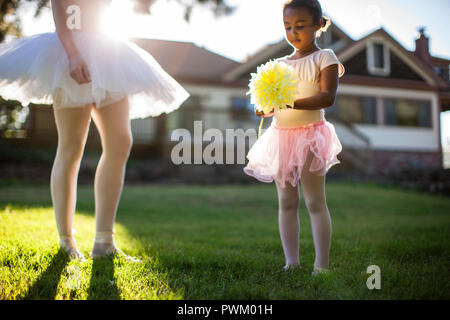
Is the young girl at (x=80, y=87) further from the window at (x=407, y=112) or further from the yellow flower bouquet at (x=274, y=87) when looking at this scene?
the window at (x=407, y=112)

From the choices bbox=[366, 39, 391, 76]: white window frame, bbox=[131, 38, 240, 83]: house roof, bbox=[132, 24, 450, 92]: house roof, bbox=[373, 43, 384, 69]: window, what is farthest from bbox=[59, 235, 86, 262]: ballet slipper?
bbox=[373, 43, 384, 69]: window

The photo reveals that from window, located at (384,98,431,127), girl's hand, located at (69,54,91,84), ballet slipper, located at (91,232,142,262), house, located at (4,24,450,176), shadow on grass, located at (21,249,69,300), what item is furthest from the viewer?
window, located at (384,98,431,127)

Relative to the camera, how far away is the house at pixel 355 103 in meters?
13.3

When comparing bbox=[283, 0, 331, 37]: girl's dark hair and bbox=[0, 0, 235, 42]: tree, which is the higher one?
bbox=[0, 0, 235, 42]: tree

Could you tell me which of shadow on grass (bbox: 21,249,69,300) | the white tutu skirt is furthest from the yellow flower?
shadow on grass (bbox: 21,249,69,300)

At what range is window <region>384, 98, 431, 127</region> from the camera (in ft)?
50.9

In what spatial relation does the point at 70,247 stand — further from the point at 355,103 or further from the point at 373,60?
the point at 373,60

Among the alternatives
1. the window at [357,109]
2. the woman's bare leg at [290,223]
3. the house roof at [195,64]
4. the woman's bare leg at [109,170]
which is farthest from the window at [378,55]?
the woman's bare leg at [109,170]

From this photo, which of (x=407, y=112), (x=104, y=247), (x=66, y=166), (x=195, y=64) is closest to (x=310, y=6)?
(x=66, y=166)

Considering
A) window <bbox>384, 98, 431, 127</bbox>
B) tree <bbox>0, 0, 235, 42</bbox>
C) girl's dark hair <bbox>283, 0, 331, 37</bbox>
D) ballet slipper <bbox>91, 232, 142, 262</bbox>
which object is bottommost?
ballet slipper <bbox>91, 232, 142, 262</bbox>

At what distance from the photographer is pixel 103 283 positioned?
66.2 inches

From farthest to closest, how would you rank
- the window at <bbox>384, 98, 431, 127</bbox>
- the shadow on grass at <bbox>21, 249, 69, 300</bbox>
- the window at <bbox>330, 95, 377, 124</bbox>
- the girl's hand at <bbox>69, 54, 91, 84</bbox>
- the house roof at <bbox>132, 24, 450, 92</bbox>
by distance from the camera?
1. the window at <bbox>384, 98, 431, 127</bbox>
2. the window at <bbox>330, 95, 377, 124</bbox>
3. the house roof at <bbox>132, 24, 450, 92</bbox>
4. the girl's hand at <bbox>69, 54, 91, 84</bbox>
5. the shadow on grass at <bbox>21, 249, 69, 300</bbox>

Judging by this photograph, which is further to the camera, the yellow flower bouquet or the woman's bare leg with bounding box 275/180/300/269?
the woman's bare leg with bounding box 275/180/300/269

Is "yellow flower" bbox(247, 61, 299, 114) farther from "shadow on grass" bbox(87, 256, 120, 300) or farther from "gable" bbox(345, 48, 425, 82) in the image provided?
"gable" bbox(345, 48, 425, 82)
